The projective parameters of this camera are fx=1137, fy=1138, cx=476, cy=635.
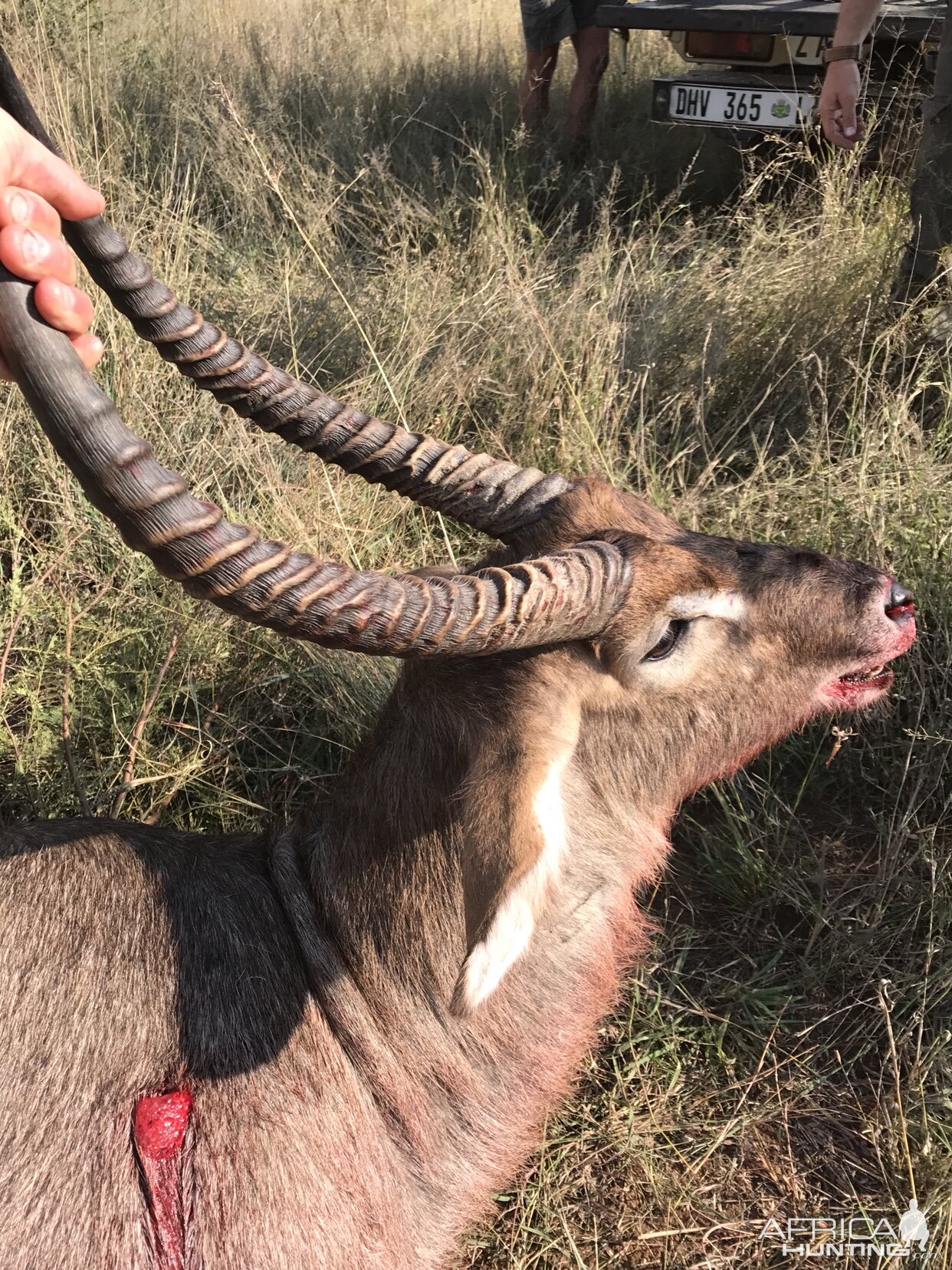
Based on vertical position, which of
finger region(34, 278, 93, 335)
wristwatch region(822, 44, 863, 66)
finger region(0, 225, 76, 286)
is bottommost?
wristwatch region(822, 44, 863, 66)

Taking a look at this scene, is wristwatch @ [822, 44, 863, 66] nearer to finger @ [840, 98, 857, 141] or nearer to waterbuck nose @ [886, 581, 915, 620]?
finger @ [840, 98, 857, 141]

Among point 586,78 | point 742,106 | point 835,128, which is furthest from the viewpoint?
point 586,78

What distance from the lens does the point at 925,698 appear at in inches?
162

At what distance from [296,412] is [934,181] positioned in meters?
3.68

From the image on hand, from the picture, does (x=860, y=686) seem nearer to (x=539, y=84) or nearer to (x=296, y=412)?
(x=296, y=412)

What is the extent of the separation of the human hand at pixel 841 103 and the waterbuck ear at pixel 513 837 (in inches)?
176

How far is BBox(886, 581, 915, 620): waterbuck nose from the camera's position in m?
3.21

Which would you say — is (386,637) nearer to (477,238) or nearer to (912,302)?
(912,302)

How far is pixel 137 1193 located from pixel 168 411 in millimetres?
3868

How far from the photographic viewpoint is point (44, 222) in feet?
7.82

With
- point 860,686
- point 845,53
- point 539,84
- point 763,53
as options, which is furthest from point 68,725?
point 539,84

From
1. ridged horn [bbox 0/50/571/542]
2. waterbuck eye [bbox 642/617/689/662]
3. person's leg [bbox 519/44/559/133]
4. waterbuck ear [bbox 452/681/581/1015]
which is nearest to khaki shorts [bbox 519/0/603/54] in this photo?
person's leg [bbox 519/44/559/133]

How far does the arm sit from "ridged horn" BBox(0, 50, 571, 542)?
378cm

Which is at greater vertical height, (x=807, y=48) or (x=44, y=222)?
(x=44, y=222)
